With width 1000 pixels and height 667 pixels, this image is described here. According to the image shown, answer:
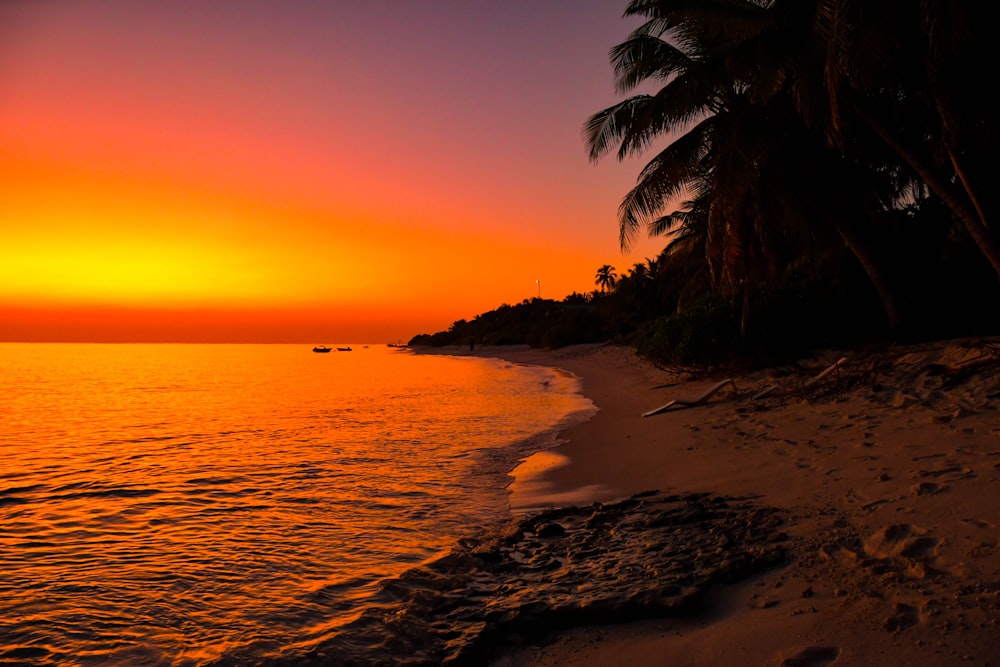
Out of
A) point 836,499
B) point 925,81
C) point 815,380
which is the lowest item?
point 836,499

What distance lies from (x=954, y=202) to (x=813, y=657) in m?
11.3

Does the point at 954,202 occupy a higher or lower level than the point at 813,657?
higher

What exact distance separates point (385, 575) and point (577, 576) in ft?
5.92

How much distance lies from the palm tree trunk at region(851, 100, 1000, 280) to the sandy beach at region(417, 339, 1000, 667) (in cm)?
173

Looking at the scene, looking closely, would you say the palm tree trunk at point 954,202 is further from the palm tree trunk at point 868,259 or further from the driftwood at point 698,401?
the driftwood at point 698,401

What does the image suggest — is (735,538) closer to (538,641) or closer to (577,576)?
(577,576)

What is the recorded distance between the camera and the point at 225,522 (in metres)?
7.68

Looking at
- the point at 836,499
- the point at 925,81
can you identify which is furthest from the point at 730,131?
the point at 836,499

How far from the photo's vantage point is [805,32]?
41.9 feet

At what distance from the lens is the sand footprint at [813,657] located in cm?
328

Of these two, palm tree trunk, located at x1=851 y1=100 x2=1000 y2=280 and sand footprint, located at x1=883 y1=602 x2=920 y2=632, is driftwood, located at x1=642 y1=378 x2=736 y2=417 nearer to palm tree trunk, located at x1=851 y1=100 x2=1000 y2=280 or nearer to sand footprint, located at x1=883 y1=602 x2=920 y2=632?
palm tree trunk, located at x1=851 y1=100 x2=1000 y2=280

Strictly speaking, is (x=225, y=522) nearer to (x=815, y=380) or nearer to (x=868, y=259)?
(x=815, y=380)

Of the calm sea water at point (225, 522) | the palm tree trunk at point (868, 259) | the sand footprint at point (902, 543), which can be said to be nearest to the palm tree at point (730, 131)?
the palm tree trunk at point (868, 259)

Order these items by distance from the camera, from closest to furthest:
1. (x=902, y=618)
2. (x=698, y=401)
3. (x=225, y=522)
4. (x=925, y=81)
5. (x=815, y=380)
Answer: (x=902, y=618), (x=225, y=522), (x=925, y=81), (x=815, y=380), (x=698, y=401)
